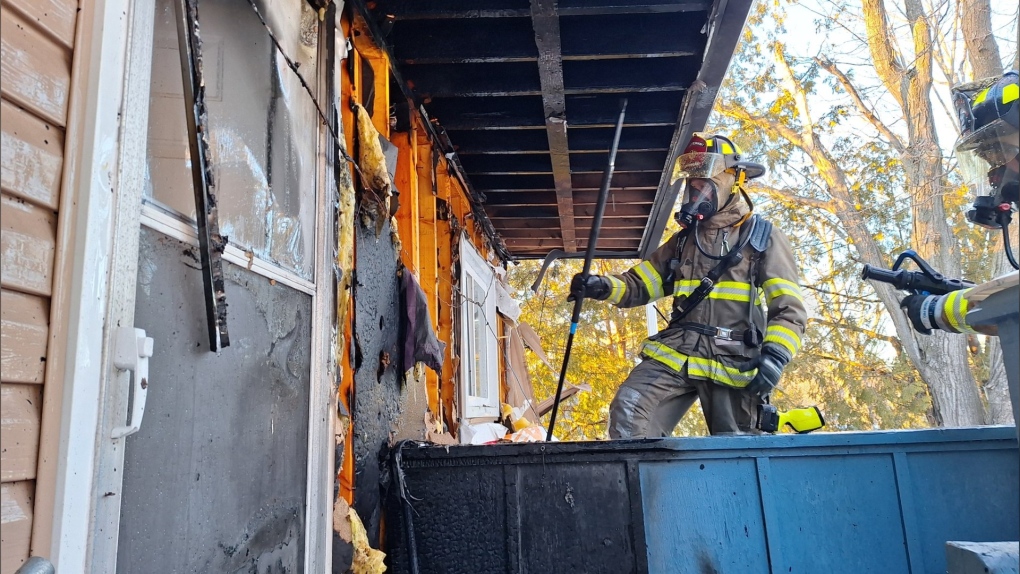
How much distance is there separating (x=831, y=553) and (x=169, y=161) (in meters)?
2.94

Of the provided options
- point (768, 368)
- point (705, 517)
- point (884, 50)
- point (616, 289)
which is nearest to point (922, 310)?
point (768, 368)

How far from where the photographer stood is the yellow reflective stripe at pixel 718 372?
371 cm

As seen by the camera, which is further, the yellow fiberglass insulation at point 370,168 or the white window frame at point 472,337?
the white window frame at point 472,337

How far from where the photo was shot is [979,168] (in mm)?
2723

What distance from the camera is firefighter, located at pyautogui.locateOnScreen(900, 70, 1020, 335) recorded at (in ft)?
8.38

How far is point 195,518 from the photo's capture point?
1727 millimetres

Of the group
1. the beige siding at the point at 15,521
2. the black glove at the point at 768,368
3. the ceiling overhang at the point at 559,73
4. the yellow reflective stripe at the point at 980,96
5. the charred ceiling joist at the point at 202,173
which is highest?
the ceiling overhang at the point at 559,73

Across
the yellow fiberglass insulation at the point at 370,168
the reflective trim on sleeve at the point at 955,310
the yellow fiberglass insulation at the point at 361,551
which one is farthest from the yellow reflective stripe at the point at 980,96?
the yellow fiberglass insulation at the point at 361,551

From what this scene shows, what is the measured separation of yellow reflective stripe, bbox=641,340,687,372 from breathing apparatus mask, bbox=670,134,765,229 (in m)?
0.77

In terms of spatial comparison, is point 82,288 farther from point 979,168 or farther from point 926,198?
point 926,198

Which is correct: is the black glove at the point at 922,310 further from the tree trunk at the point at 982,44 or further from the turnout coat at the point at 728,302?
the tree trunk at the point at 982,44

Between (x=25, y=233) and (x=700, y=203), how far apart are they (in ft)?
11.4

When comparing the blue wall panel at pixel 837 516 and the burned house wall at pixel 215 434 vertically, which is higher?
the burned house wall at pixel 215 434

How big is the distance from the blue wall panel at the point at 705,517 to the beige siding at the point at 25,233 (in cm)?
243
